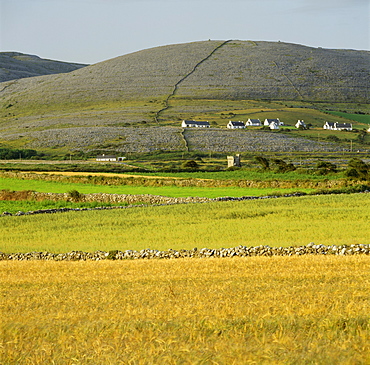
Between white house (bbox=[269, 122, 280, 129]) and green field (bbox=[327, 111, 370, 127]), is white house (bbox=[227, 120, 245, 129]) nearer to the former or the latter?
white house (bbox=[269, 122, 280, 129])

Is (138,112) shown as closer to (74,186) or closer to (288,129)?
(288,129)

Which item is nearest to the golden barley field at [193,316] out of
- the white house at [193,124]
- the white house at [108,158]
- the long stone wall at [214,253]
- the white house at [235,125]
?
the long stone wall at [214,253]

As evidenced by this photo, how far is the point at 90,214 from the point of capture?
4394 centimetres

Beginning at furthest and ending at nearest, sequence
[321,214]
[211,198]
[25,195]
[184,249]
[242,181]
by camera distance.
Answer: [242,181]
[25,195]
[211,198]
[321,214]
[184,249]

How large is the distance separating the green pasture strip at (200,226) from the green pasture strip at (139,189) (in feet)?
34.6

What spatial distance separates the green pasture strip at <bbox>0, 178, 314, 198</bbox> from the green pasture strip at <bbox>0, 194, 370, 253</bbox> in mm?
10541

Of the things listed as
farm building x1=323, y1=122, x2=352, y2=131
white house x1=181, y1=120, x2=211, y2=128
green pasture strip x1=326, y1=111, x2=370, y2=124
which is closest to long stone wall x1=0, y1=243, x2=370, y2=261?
white house x1=181, y1=120, x2=211, y2=128

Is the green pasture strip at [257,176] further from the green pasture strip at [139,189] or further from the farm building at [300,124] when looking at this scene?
the farm building at [300,124]

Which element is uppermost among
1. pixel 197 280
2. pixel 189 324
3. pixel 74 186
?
pixel 189 324

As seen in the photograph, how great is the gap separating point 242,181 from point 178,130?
91.0m

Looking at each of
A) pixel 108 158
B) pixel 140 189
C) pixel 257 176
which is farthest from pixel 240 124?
pixel 140 189

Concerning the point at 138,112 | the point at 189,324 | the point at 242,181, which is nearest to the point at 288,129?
the point at 138,112

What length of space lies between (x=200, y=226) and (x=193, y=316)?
23731 mm

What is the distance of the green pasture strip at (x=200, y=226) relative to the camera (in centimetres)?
2969
